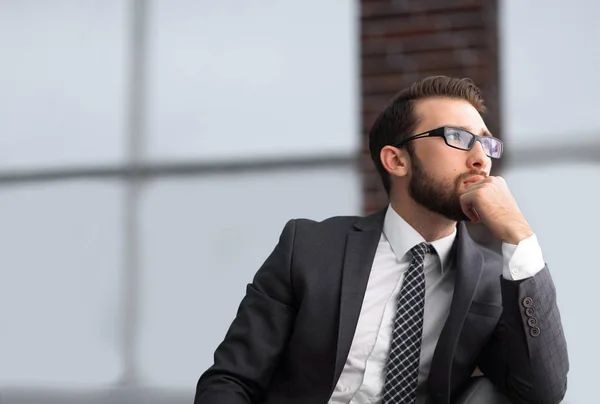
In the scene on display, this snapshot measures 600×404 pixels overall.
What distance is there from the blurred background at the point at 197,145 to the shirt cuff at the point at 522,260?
56.7 inches

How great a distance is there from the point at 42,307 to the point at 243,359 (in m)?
2.07

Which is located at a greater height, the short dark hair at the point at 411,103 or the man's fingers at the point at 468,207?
the short dark hair at the point at 411,103

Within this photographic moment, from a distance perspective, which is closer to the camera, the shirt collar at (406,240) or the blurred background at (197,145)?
the shirt collar at (406,240)

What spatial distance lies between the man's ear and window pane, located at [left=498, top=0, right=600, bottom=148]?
1.29m

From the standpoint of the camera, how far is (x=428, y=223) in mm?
1972

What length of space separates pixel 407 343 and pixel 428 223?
0.30 metres

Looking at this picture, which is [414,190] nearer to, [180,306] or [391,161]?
[391,161]

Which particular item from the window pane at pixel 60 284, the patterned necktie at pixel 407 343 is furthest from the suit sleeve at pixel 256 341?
the window pane at pixel 60 284

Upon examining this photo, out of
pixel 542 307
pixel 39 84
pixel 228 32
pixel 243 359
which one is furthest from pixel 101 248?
pixel 542 307

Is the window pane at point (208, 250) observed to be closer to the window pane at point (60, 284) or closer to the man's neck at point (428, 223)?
the window pane at point (60, 284)

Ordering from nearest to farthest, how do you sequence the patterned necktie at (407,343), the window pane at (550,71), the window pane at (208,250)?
1. the patterned necktie at (407,343)
2. the window pane at (550,71)
3. the window pane at (208,250)

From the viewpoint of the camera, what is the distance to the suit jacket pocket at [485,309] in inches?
73.0

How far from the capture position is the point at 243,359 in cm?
186

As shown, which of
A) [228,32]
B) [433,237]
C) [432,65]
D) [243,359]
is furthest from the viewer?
[228,32]
